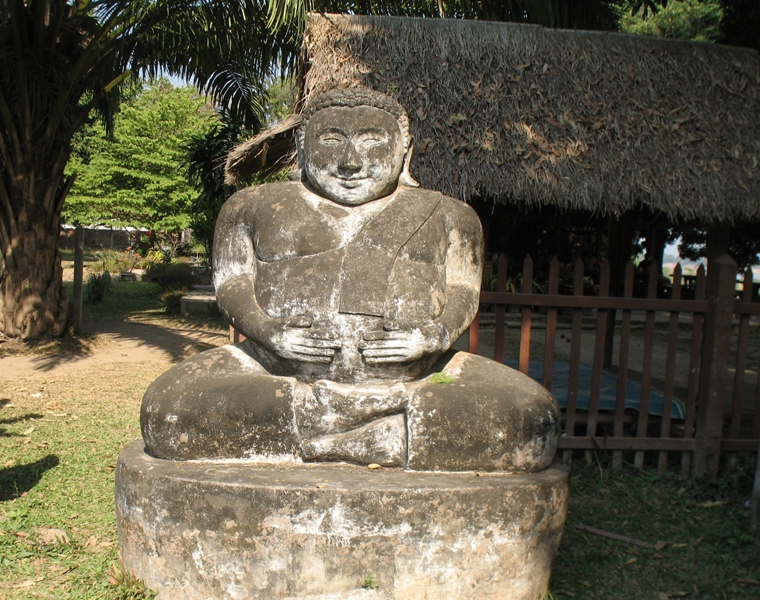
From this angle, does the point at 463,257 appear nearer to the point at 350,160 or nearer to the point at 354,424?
the point at 350,160

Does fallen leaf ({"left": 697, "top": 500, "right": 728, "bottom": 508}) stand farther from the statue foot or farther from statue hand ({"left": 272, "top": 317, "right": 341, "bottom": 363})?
statue hand ({"left": 272, "top": 317, "right": 341, "bottom": 363})

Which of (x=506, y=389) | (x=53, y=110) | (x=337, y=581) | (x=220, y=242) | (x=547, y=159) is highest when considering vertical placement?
(x=53, y=110)

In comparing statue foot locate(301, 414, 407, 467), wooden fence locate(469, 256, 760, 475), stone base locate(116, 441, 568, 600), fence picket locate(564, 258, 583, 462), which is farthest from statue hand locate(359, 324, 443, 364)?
fence picket locate(564, 258, 583, 462)

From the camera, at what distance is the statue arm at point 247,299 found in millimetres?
3068

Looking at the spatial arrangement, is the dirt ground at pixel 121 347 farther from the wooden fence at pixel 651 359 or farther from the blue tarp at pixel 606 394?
the wooden fence at pixel 651 359

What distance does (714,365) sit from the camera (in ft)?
16.3

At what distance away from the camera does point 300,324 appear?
3080 millimetres

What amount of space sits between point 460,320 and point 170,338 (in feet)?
27.6

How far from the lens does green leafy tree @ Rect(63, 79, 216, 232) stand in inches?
918

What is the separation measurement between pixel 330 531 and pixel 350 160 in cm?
162

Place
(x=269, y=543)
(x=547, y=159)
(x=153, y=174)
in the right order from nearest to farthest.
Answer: (x=269, y=543) → (x=547, y=159) → (x=153, y=174)

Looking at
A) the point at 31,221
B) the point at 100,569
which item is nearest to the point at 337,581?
the point at 100,569

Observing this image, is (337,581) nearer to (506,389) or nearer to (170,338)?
(506,389)

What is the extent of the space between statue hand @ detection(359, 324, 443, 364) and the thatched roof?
2.77 metres
